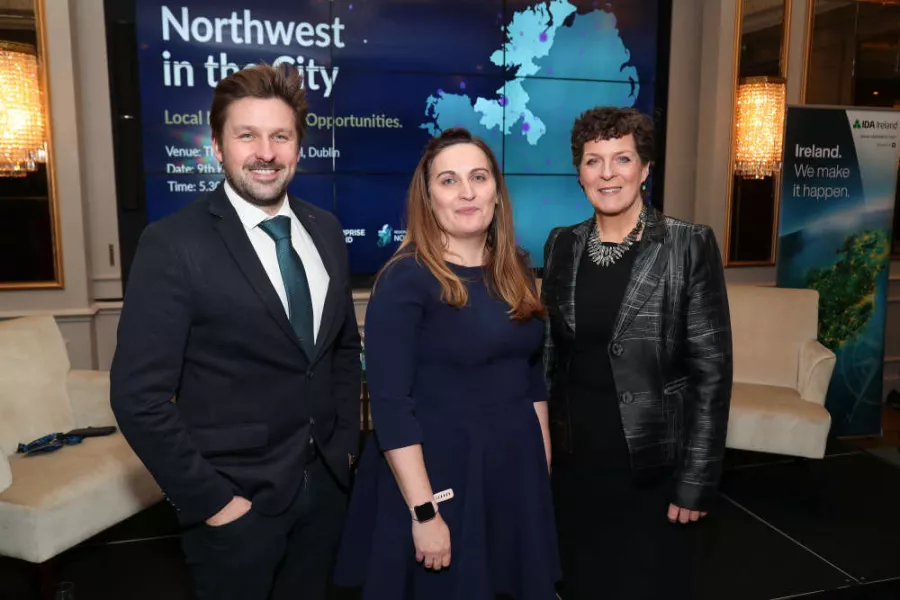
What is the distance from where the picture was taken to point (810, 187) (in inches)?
178

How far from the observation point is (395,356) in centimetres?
156

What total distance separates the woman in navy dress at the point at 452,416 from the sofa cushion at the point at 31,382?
6.72 ft

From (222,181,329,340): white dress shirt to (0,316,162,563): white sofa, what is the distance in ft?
5.03

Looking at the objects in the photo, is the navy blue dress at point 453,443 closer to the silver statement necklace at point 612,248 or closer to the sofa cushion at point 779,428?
the silver statement necklace at point 612,248

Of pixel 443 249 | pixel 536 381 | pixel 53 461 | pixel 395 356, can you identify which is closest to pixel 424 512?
pixel 395 356

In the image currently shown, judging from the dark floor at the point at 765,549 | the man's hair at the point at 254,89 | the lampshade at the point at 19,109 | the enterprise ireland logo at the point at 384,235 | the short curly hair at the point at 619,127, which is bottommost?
the dark floor at the point at 765,549

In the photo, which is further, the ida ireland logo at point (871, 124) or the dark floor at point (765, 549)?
the ida ireland logo at point (871, 124)

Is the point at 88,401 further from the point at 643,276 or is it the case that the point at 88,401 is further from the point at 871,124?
the point at 871,124

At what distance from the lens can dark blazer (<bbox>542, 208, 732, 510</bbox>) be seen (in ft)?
5.99

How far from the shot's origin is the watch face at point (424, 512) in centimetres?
157

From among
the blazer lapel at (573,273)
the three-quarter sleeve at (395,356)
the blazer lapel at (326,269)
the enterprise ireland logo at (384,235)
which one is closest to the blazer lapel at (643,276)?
the blazer lapel at (573,273)

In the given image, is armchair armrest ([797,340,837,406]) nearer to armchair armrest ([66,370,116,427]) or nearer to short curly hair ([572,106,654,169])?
short curly hair ([572,106,654,169])

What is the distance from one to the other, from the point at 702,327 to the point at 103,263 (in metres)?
3.72

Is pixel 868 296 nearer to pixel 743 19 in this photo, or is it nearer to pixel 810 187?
pixel 810 187
